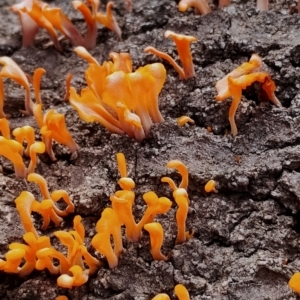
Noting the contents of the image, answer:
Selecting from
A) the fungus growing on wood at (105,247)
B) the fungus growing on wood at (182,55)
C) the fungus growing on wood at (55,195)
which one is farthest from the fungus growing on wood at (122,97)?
the fungus growing on wood at (105,247)

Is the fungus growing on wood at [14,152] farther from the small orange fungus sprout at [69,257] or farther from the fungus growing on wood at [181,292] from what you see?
the fungus growing on wood at [181,292]

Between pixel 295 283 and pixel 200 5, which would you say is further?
pixel 200 5

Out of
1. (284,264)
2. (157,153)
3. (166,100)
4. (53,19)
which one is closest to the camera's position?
(284,264)

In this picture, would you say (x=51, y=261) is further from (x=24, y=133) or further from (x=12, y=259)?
(x=24, y=133)

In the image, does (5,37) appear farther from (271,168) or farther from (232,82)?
(271,168)

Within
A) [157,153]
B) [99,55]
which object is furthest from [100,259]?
[99,55]

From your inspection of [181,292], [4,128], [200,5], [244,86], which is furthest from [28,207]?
[200,5]

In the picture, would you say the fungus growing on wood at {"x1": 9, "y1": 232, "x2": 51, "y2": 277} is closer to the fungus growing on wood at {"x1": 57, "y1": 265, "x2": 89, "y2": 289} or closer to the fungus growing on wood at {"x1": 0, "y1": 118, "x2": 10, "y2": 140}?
the fungus growing on wood at {"x1": 57, "y1": 265, "x2": 89, "y2": 289}
